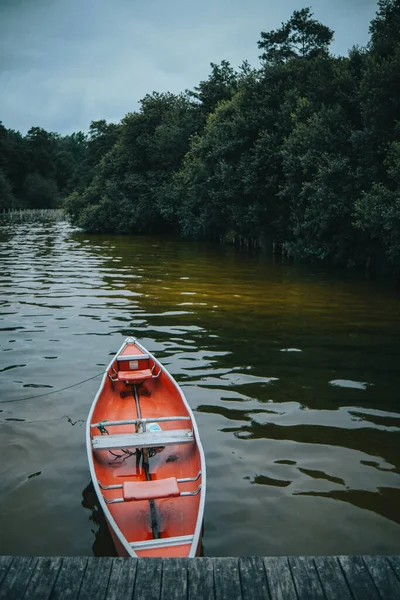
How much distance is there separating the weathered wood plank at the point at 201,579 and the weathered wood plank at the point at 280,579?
377 mm

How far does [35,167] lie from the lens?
416 ft

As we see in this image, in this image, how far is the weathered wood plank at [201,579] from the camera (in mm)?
3453

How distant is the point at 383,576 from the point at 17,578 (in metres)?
2.41

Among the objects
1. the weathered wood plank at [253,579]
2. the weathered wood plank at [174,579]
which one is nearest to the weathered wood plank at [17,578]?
the weathered wood plank at [174,579]

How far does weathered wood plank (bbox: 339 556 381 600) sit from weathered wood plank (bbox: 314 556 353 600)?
36 mm

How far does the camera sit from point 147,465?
6395mm

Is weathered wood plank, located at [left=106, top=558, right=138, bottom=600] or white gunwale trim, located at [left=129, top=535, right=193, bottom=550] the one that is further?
white gunwale trim, located at [left=129, top=535, right=193, bottom=550]

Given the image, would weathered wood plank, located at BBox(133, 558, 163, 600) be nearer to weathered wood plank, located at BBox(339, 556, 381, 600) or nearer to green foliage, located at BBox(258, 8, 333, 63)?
weathered wood plank, located at BBox(339, 556, 381, 600)

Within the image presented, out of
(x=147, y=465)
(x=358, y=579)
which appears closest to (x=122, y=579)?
(x=358, y=579)

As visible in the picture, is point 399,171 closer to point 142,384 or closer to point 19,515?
point 142,384

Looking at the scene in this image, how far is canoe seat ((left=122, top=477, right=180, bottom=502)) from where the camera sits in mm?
5238

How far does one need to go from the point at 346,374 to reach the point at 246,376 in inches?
77.7

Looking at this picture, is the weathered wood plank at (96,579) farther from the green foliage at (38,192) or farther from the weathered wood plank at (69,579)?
the green foliage at (38,192)

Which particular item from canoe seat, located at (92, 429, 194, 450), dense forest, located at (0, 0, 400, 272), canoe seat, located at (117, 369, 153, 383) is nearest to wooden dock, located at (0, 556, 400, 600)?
canoe seat, located at (92, 429, 194, 450)
